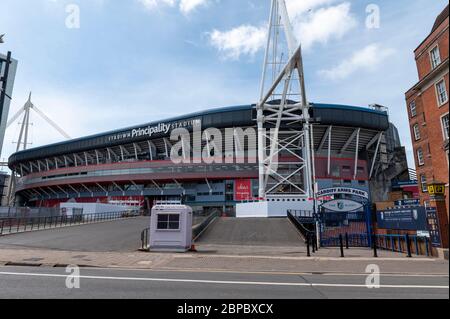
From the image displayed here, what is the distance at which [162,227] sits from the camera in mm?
16266

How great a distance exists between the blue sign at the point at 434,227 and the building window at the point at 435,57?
18.4 m

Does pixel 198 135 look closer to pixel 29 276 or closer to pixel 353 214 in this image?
pixel 353 214

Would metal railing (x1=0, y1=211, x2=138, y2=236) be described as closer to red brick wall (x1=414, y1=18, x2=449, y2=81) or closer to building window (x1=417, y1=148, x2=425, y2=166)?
red brick wall (x1=414, y1=18, x2=449, y2=81)

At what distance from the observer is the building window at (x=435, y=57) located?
25875 mm

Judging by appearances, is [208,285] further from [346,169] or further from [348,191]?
[346,169]

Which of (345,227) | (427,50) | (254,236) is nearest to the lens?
(345,227)

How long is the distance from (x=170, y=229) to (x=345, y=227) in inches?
450

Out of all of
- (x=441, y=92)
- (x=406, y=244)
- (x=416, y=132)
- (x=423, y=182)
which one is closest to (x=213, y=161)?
(x=416, y=132)

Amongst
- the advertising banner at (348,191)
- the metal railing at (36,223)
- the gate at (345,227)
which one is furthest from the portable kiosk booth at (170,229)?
the metal railing at (36,223)

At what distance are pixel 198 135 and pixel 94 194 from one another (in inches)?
1271

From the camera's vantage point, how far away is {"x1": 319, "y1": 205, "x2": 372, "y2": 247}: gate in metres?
18.8

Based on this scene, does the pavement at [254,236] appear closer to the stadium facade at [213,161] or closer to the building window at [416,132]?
the building window at [416,132]

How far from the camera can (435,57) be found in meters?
26.4
